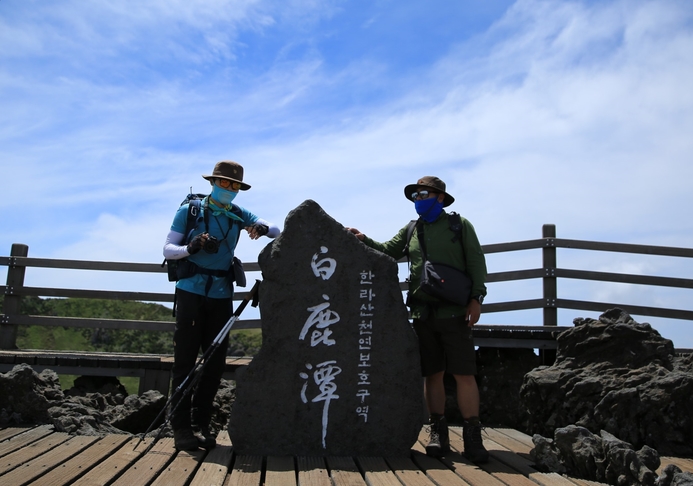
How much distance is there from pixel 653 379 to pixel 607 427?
56 cm

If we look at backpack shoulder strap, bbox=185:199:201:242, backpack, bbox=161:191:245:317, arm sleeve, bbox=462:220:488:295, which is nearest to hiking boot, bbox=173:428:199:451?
backpack, bbox=161:191:245:317

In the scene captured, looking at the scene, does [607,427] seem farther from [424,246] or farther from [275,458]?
[275,458]

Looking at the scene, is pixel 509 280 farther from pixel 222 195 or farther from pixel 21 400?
pixel 21 400

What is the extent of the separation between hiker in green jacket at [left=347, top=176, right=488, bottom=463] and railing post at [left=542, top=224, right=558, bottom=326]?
365 centimetres

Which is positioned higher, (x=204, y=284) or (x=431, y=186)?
(x=431, y=186)

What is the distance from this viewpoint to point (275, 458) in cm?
443

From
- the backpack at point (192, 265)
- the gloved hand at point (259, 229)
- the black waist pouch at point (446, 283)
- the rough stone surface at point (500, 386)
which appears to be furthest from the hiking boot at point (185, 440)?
the rough stone surface at point (500, 386)

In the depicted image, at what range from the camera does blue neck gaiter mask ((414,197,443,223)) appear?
4.92 meters

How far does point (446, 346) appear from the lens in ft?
15.6

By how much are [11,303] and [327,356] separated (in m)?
5.90

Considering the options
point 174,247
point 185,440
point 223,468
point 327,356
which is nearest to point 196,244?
point 174,247

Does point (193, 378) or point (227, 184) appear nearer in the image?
point (193, 378)

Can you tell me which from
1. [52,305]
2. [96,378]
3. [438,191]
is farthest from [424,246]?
[52,305]

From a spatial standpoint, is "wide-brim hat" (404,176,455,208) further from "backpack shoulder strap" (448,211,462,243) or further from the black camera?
the black camera
